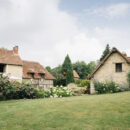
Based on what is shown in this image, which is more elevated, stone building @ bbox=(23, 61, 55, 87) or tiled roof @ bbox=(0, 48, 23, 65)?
tiled roof @ bbox=(0, 48, 23, 65)

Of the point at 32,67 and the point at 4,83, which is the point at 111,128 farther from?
the point at 32,67

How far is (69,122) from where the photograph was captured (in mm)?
5145

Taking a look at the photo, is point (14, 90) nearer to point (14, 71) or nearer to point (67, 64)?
point (14, 71)

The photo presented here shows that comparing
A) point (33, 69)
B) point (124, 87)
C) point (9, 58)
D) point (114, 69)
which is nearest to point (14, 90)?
point (124, 87)

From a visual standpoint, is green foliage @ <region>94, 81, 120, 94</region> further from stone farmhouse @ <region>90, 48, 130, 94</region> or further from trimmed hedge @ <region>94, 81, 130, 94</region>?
stone farmhouse @ <region>90, 48, 130, 94</region>

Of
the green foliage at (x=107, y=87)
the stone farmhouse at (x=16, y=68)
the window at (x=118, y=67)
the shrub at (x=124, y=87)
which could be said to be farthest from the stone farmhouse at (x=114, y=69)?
the stone farmhouse at (x=16, y=68)

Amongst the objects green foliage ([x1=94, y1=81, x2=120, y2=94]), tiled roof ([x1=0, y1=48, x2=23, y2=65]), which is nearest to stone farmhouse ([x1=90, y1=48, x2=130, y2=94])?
green foliage ([x1=94, y1=81, x2=120, y2=94])

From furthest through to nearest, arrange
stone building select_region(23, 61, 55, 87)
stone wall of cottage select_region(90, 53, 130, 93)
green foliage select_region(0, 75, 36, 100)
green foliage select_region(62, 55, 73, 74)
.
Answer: green foliage select_region(62, 55, 73, 74) < stone building select_region(23, 61, 55, 87) < stone wall of cottage select_region(90, 53, 130, 93) < green foliage select_region(0, 75, 36, 100)

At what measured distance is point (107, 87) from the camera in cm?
1961

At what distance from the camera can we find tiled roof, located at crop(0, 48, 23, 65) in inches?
1108

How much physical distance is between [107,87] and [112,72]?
271 cm

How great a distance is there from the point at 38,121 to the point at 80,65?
6247 cm

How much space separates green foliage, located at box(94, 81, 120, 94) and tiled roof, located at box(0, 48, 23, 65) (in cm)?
1640

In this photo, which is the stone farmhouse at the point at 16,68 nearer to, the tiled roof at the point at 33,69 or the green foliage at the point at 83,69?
Result: the tiled roof at the point at 33,69
